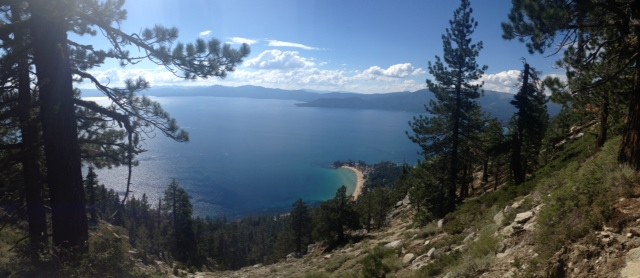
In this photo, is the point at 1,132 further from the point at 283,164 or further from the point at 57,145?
the point at 283,164

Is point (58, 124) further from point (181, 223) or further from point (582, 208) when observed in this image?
point (181, 223)

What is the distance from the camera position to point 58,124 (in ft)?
20.0

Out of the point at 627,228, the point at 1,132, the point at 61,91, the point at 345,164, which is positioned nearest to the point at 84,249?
the point at 61,91

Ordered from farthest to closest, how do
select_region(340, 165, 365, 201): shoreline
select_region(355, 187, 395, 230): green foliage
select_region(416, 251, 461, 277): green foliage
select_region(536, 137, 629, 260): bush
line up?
1. select_region(340, 165, 365, 201): shoreline
2. select_region(355, 187, 395, 230): green foliage
3. select_region(416, 251, 461, 277): green foliage
4. select_region(536, 137, 629, 260): bush

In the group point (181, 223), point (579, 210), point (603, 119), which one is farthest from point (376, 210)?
point (579, 210)

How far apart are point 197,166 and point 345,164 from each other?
223ft

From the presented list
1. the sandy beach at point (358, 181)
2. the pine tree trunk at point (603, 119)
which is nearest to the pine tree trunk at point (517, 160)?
the pine tree trunk at point (603, 119)

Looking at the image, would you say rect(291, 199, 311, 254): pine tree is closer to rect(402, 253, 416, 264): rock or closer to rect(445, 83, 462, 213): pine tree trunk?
rect(445, 83, 462, 213): pine tree trunk

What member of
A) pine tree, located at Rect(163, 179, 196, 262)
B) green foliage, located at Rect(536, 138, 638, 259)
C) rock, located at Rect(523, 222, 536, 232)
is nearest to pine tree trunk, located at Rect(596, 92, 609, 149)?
green foliage, located at Rect(536, 138, 638, 259)

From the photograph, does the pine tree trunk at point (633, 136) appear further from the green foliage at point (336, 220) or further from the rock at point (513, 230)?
the green foliage at point (336, 220)

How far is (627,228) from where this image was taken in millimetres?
4691

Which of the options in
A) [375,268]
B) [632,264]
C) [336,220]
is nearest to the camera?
[632,264]

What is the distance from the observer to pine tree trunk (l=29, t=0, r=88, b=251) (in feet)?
19.0

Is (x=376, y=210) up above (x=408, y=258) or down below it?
below
